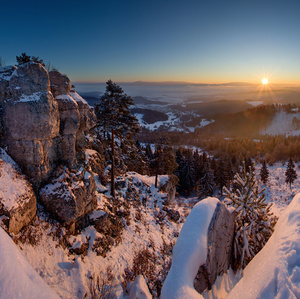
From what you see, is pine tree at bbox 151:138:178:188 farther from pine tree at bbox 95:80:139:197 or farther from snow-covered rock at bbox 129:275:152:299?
snow-covered rock at bbox 129:275:152:299

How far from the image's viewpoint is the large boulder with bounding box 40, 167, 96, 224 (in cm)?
934

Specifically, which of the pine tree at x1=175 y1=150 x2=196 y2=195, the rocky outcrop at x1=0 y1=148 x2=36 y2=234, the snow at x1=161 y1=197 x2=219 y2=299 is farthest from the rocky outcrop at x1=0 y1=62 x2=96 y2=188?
the pine tree at x1=175 y1=150 x2=196 y2=195

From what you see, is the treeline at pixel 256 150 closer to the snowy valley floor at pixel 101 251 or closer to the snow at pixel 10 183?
the snowy valley floor at pixel 101 251

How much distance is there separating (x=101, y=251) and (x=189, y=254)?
5.70 m

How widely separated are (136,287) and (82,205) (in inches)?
218

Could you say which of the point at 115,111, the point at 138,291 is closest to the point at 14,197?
the point at 138,291

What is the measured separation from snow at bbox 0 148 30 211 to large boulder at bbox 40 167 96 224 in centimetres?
136

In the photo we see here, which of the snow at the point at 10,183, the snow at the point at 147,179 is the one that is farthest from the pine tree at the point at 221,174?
the snow at the point at 10,183

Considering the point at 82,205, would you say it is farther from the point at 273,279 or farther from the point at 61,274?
the point at 273,279

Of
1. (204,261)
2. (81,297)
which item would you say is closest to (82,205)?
(81,297)

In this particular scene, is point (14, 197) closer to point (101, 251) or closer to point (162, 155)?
point (101, 251)

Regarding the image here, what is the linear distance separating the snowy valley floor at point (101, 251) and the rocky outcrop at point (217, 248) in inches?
22.1

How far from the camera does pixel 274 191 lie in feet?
189

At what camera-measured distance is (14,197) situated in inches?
293
